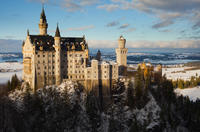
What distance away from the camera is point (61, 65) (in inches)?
2936

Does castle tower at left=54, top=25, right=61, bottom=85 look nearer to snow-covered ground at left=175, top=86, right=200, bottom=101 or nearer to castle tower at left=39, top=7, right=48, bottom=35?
castle tower at left=39, top=7, right=48, bottom=35

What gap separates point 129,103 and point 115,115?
625 centimetres

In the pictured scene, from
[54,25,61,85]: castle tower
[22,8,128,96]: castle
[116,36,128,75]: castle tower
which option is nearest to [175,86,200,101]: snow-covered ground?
[116,36,128,75]: castle tower

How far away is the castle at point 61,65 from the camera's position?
71188 mm

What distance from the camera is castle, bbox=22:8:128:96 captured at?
234ft

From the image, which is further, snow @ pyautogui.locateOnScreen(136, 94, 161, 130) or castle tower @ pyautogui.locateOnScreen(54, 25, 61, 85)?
castle tower @ pyautogui.locateOnScreen(54, 25, 61, 85)

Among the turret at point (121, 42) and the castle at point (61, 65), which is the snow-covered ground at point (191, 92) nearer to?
the turret at point (121, 42)

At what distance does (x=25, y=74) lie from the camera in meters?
74.9

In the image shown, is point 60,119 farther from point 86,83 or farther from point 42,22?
point 42,22

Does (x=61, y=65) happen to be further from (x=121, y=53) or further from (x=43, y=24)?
(x=121, y=53)

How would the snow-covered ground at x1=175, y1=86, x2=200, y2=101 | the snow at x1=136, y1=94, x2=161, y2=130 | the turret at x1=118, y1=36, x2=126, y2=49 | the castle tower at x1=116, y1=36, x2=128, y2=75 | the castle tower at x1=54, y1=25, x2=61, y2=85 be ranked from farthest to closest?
1. the snow-covered ground at x1=175, y1=86, x2=200, y2=101
2. the castle tower at x1=116, y1=36, x2=128, y2=75
3. the turret at x1=118, y1=36, x2=126, y2=49
4. the castle tower at x1=54, y1=25, x2=61, y2=85
5. the snow at x1=136, y1=94, x2=161, y2=130

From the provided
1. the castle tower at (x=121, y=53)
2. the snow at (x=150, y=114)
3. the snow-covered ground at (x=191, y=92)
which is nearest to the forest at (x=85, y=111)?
the snow at (x=150, y=114)

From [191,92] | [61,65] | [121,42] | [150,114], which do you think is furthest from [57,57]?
[191,92]

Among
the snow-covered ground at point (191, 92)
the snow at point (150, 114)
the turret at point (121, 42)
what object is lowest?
the snow-covered ground at point (191, 92)
